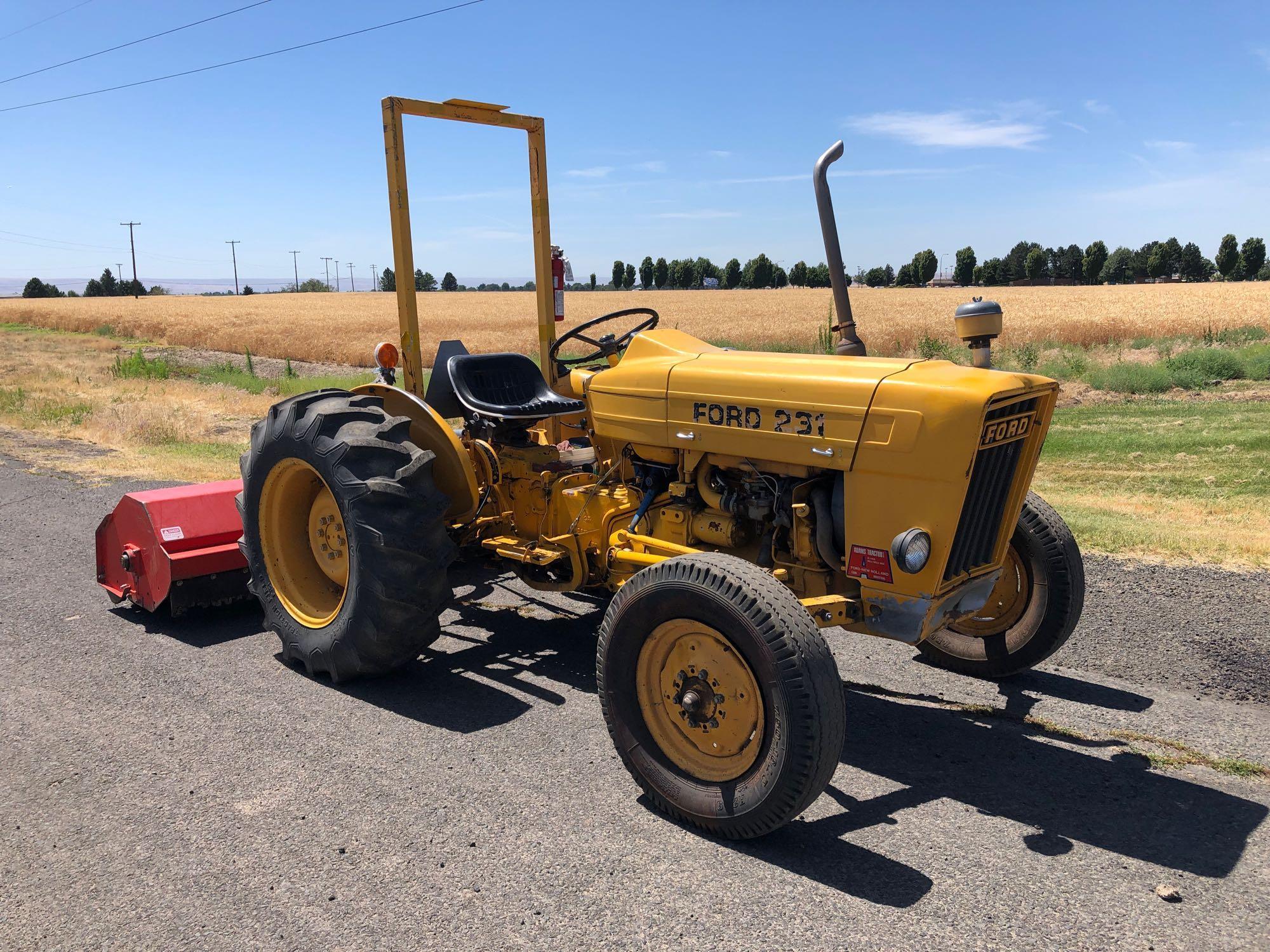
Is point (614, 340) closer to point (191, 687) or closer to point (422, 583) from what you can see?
point (422, 583)

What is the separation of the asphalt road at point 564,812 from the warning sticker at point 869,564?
78 centimetres

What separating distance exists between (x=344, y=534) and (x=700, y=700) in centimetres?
228

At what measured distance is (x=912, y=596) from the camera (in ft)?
10.9

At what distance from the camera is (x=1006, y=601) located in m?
4.36

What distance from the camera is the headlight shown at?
3.18 m

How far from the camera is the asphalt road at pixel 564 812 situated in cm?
267

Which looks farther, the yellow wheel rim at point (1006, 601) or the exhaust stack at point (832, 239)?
the yellow wheel rim at point (1006, 601)

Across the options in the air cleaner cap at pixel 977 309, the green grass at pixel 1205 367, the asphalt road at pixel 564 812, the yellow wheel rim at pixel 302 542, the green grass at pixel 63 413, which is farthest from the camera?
the green grass at pixel 1205 367

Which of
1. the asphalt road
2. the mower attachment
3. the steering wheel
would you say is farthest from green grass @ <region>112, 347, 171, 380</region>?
the steering wheel

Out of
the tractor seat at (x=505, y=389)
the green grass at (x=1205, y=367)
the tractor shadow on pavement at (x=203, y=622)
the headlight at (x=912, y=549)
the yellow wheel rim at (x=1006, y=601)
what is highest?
the tractor seat at (x=505, y=389)

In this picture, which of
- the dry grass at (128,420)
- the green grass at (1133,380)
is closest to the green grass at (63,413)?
the dry grass at (128,420)

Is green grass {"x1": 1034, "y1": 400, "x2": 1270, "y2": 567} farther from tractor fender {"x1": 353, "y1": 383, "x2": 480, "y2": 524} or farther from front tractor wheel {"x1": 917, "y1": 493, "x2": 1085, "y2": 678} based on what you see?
tractor fender {"x1": 353, "y1": 383, "x2": 480, "y2": 524}

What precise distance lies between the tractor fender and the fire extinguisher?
47.8 inches

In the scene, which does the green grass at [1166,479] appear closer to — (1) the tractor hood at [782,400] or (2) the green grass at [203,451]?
(1) the tractor hood at [782,400]
